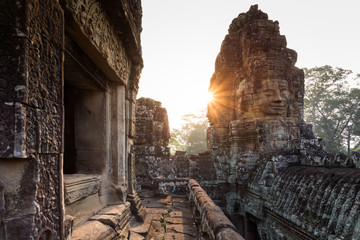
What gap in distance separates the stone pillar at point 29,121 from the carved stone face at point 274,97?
18.4 feet

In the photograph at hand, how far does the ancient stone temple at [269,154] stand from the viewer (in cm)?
276

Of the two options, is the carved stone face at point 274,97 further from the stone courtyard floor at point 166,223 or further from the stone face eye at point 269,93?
the stone courtyard floor at point 166,223

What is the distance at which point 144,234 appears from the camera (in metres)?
2.90

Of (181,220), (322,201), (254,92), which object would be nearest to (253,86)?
(254,92)

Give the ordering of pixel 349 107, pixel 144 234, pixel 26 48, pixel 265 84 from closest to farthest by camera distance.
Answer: pixel 26 48
pixel 144 234
pixel 265 84
pixel 349 107

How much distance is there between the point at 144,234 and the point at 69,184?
1440 millimetres

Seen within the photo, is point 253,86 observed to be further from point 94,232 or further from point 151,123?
point 94,232

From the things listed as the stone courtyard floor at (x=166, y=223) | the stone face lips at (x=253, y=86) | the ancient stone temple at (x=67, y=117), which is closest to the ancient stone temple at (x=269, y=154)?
the stone face lips at (x=253, y=86)

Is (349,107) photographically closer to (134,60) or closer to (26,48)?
(134,60)

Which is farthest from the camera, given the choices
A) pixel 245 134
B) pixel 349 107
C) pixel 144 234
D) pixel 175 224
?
pixel 349 107

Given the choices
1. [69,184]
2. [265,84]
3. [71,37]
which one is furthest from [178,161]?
[71,37]

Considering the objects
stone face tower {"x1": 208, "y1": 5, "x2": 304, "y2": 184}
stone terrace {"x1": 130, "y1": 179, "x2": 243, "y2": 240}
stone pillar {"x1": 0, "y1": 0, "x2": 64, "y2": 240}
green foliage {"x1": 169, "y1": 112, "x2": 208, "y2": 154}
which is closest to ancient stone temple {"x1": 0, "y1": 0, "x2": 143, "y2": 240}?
stone pillar {"x1": 0, "y1": 0, "x2": 64, "y2": 240}

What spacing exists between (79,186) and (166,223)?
5.79 feet

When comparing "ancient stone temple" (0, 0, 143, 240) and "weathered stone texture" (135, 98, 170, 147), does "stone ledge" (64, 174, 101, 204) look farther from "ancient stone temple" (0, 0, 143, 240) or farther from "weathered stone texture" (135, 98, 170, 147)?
"weathered stone texture" (135, 98, 170, 147)
